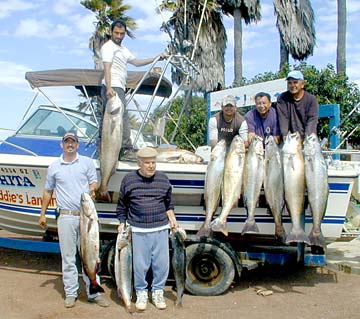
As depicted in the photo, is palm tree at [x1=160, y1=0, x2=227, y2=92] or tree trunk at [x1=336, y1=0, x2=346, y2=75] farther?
palm tree at [x1=160, y1=0, x2=227, y2=92]

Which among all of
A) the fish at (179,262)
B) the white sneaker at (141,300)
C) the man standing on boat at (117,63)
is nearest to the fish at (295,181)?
the fish at (179,262)

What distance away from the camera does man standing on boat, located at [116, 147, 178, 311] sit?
4895mm

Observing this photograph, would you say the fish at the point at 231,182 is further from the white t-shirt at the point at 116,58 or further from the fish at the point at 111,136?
the white t-shirt at the point at 116,58

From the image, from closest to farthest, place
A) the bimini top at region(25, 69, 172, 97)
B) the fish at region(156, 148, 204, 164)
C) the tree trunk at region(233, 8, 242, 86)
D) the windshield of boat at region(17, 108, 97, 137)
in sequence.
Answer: the fish at region(156, 148, 204, 164), the bimini top at region(25, 69, 172, 97), the windshield of boat at region(17, 108, 97, 137), the tree trunk at region(233, 8, 242, 86)

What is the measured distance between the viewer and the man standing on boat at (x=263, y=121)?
5305 millimetres

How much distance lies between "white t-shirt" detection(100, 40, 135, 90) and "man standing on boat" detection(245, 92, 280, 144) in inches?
60.3

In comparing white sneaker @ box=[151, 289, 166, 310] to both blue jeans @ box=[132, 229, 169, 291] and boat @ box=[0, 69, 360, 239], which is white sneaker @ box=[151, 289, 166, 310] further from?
boat @ box=[0, 69, 360, 239]

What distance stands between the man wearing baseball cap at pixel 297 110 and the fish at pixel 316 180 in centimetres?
29

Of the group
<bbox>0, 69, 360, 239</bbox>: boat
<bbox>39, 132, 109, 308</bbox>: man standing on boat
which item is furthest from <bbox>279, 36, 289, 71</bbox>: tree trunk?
<bbox>39, 132, 109, 308</bbox>: man standing on boat

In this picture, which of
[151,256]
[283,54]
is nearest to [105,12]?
[283,54]

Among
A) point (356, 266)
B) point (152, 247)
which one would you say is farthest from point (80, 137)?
point (356, 266)

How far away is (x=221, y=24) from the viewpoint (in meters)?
18.8

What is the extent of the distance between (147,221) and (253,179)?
3.87 feet

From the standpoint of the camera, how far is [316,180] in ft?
16.2
